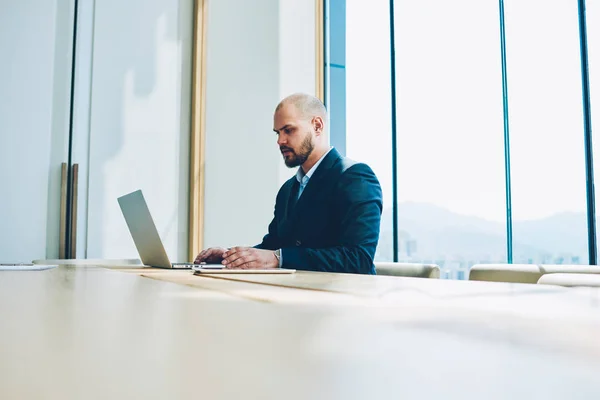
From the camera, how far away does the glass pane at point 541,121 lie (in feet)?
10.3

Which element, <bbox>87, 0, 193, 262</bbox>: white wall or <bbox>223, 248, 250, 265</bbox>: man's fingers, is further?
<bbox>87, 0, 193, 262</bbox>: white wall

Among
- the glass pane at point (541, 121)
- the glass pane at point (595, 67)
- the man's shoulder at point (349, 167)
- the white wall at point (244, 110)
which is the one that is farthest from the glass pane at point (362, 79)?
the man's shoulder at point (349, 167)

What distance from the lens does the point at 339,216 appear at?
183 centimetres

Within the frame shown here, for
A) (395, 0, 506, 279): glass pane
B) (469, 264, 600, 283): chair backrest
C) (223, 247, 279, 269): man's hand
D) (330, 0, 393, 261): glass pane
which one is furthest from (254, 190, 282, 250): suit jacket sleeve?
(330, 0, 393, 261): glass pane

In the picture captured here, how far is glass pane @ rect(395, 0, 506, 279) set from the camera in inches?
142

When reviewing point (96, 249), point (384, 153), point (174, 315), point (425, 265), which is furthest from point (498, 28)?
point (174, 315)

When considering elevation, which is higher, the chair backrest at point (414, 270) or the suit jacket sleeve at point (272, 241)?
the suit jacket sleeve at point (272, 241)

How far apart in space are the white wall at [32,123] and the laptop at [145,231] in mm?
1284

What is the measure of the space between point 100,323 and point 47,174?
280cm

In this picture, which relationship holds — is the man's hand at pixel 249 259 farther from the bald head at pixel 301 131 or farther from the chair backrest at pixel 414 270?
the bald head at pixel 301 131

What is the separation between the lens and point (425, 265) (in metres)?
1.69

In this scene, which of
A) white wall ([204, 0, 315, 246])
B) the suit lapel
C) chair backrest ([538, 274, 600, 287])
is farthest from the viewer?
white wall ([204, 0, 315, 246])

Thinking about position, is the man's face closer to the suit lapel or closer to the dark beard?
the dark beard

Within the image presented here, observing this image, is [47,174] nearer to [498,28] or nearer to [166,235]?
[166,235]
